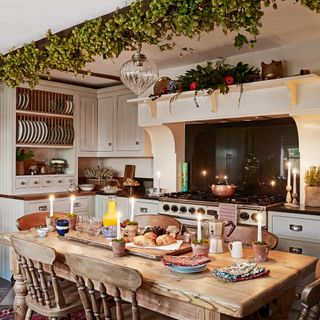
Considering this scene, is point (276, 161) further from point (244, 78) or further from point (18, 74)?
point (18, 74)

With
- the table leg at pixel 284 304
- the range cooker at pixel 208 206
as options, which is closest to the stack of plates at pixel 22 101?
the range cooker at pixel 208 206

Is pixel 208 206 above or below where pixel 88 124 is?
below

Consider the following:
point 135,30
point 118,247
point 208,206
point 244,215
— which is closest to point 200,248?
point 118,247

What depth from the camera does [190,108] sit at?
430cm

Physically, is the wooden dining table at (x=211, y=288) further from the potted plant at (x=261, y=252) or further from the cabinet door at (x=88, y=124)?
the cabinet door at (x=88, y=124)

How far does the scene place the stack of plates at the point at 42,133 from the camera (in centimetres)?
470

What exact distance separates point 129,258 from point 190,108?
247 centimetres

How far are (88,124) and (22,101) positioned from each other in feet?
3.43

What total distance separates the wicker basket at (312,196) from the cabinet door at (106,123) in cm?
282

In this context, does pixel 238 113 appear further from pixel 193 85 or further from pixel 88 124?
pixel 88 124

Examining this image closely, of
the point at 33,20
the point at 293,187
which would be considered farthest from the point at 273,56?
the point at 33,20

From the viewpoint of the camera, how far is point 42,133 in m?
4.94

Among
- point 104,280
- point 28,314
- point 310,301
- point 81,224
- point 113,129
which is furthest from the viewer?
point 113,129

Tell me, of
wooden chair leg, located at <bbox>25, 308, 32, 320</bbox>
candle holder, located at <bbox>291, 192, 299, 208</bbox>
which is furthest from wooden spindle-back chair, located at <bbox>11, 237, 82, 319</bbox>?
candle holder, located at <bbox>291, 192, 299, 208</bbox>
